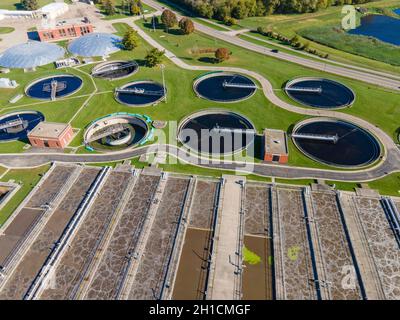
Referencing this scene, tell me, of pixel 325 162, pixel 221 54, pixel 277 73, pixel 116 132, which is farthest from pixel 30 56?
pixel 325 162

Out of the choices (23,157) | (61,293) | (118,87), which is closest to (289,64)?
(118,87)

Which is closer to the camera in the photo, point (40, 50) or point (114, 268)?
point (114, 268)

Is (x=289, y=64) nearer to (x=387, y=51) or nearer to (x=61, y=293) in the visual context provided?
(x=387, y=51)

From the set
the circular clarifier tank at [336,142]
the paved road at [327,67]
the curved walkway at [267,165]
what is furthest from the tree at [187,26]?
the circular clarifier tank at [336,142]

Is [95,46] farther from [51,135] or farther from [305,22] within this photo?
[305,22]

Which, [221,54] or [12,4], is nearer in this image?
[221,54]

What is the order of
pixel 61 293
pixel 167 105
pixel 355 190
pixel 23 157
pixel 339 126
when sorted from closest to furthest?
pixel 61 293, pixel 355 190, pixel 23 157, pixel 339 126, pixel 167 105

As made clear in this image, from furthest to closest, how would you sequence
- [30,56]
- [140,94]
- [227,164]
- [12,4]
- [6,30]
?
[12,4], [6,30], [30,56], [140,94], [227,164]

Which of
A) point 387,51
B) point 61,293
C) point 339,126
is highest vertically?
point 387,51
